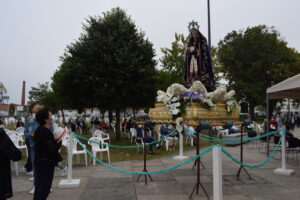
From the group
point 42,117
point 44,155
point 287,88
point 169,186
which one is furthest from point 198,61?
point 44,155

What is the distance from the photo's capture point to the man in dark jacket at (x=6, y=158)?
4.59 metres

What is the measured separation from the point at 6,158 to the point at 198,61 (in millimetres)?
4606

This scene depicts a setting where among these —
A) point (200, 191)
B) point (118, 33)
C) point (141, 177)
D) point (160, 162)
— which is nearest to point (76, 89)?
point (118, 33)

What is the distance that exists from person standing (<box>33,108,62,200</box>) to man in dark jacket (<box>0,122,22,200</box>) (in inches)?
19.3

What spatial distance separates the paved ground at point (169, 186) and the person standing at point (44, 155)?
164 cm

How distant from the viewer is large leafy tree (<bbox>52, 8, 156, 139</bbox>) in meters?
16.7

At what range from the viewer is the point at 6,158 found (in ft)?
15.5

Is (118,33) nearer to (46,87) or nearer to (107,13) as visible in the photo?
(107,13)

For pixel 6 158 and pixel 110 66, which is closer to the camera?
pixel 6 158

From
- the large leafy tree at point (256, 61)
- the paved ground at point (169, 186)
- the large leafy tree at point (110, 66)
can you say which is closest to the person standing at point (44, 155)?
the paved ground at point (169, 186)

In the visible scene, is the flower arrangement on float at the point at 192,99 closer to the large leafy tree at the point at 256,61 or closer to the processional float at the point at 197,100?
the processional float at the point at 197,100

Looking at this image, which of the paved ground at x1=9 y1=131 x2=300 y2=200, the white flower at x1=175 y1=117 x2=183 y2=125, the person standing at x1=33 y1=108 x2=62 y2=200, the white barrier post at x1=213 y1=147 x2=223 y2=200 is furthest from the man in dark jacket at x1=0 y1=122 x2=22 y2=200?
the white barrier post at x1=213 y1=147 x2=223 y2=200

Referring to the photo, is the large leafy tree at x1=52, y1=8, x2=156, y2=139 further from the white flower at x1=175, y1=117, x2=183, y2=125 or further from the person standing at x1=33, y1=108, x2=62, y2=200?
the person standing at x1=33, y1=108, x2=62, y2=200

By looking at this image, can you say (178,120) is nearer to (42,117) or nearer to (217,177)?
(217,177)
